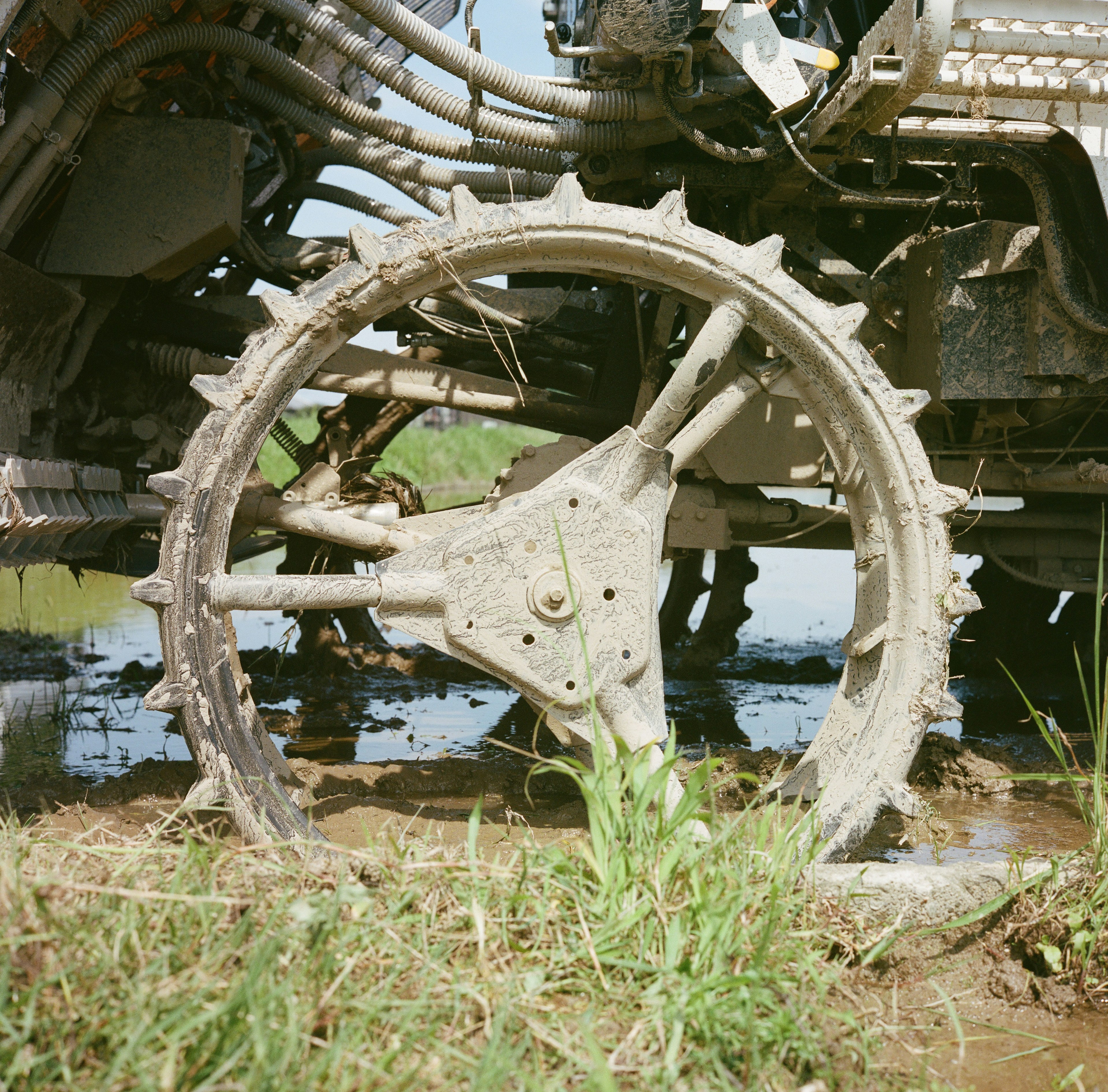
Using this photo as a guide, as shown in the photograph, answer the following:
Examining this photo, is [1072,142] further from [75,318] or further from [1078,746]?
[75,318]

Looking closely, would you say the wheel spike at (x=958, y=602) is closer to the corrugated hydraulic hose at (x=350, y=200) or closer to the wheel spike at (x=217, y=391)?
the wheel spike at (x=217, y=391)

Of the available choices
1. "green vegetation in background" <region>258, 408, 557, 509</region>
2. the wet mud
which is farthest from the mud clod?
"green vegetation in background" <region>258, 408, 557, 509</region>

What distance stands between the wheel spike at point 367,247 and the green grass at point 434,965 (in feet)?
4.11

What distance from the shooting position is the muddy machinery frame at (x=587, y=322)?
2.25 m

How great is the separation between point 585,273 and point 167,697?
4.69 ft

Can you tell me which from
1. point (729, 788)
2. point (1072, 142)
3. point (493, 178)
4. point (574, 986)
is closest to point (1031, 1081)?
point (574, 986)

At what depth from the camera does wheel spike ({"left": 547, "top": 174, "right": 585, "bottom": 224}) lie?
226 cm

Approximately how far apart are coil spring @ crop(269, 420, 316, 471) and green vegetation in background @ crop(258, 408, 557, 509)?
6741 mm

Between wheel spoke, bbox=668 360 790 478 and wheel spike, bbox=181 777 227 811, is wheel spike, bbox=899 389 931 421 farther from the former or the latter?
wheel spike, bbox=181 777 227 811

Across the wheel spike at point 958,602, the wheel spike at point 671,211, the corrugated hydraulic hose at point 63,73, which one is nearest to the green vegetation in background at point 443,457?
the corrugated hydraulic hose at point 63,73

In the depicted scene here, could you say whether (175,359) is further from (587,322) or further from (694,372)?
(694,372)

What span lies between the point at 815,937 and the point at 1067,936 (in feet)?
1.84

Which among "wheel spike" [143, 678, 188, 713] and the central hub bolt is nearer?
"wheel spike" [143, 678, 188, 713]

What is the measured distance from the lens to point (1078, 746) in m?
3.68
